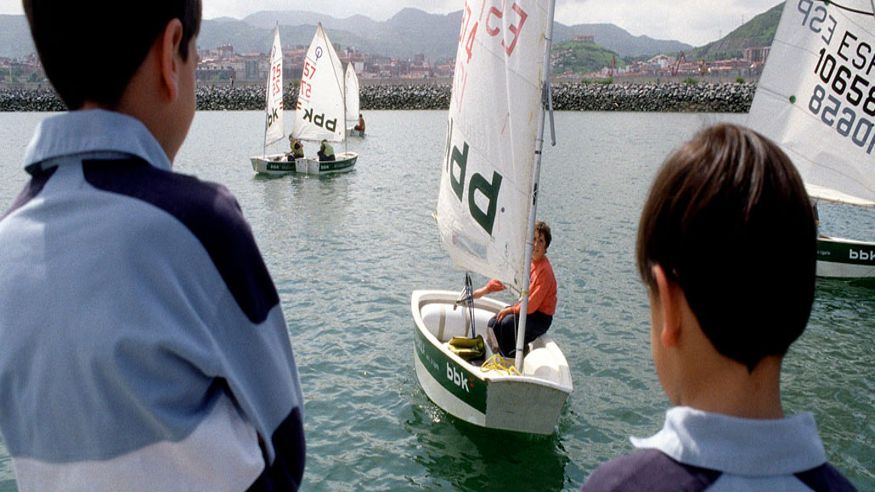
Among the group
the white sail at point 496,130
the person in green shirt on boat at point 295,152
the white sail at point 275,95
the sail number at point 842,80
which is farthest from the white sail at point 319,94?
the white sail at point 496,130

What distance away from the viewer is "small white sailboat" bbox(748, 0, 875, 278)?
9.61 m

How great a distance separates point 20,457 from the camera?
1.13 meters

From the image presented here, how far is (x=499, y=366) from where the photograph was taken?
6.21m

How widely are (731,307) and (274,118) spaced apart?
89.3 feet

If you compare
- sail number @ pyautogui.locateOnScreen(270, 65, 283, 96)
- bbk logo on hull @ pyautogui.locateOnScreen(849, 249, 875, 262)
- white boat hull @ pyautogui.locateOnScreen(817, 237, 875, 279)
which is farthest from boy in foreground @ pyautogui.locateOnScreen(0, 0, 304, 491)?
sail number @ pyautogui.locateOnScreen(270, 65, 283, 96)

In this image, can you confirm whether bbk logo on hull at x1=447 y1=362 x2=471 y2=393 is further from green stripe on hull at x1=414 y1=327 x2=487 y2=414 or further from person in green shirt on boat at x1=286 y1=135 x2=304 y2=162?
person in green shirt on boat at x1=286 y1=135 x2=304 y2=162

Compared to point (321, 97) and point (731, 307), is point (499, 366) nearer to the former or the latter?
point (731, 307)

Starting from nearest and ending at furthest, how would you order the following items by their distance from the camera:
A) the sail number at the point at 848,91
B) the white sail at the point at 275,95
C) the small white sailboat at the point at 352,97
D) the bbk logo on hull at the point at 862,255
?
the sail number at the point at 848,91 → the bbk logo on hull at the point at 862,255 → the white sail at the point at 275,95 → the small white sailboat at the point at 352,97

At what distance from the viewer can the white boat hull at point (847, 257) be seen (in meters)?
11.6

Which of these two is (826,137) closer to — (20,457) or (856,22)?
(856,22)

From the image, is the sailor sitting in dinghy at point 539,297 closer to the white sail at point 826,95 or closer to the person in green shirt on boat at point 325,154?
the white sail at point 826,95

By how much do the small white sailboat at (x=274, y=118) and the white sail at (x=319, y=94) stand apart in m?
0.82

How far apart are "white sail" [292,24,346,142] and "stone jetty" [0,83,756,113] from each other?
51.9m

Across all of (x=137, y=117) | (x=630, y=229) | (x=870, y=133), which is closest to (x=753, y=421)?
(x=137, y=117)
